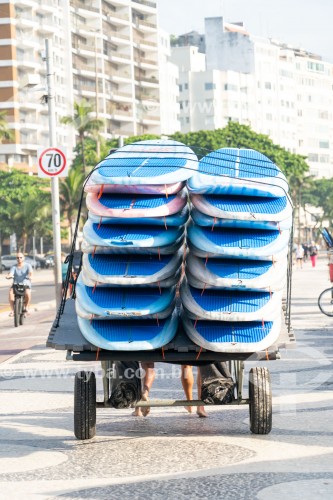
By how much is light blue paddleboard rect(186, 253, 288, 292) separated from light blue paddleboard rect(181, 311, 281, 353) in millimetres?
302

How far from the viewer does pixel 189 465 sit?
9484 millimetres

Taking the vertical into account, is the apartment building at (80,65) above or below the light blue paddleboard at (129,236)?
above

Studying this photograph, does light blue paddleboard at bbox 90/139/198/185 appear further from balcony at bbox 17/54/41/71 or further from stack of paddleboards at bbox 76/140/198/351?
balcony at bbox 17/54/41/71

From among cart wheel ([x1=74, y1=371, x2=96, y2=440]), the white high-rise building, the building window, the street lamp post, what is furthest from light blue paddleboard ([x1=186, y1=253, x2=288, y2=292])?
the building window

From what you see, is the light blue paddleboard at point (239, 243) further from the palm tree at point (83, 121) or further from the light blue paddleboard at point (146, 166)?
the palm tree at point (83, 121)

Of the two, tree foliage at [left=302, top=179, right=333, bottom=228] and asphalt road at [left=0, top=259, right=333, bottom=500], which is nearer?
asphalt road at [left=0, top=259, right=333, bottom=500]

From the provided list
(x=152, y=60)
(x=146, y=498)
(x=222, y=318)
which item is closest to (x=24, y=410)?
(x=222, y=318)

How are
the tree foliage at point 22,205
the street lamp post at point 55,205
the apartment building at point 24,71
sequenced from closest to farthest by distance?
the street lamp post at point 55,205 < the tree foliage at point 22,205 < the apartment building at point 24,71

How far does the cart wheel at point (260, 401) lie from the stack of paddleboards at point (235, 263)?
1.86 ft

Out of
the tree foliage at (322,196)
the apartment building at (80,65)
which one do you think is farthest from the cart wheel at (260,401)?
the tree foliage at (322,196)

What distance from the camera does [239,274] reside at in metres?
10.4

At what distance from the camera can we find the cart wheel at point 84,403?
35.1ft

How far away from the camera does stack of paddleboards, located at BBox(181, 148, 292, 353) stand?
10359 millimetres

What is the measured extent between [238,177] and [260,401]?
1.86 meters
